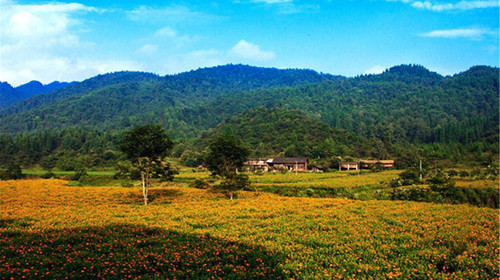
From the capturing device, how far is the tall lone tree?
1069 inches

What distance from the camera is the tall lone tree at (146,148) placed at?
27.1 m

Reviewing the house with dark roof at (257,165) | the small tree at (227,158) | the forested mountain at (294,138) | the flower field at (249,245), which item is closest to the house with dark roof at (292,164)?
the house with dark roof at (257,165)

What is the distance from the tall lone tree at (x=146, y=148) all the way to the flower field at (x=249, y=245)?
7.84 meters

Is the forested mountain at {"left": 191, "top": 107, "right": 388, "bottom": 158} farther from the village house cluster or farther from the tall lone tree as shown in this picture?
the tall lone tree

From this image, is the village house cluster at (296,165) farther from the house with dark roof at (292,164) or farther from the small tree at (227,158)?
the small tree at (227,158)

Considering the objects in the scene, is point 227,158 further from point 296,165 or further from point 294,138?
point 294,138

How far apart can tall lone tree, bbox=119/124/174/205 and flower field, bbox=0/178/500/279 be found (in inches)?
309

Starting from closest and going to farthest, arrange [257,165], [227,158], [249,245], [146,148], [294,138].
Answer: [249,245], [146,148], [227,158], [257,165], [294,138]

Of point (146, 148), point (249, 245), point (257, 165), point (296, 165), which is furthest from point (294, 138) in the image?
point (249, 245)

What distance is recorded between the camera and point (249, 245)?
12500 mm

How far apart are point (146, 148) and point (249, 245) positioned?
697 inches

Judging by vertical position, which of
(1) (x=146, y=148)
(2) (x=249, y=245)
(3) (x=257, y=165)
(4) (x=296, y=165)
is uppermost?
(1) (x=146, y=148)

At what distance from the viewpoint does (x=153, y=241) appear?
12398 mm

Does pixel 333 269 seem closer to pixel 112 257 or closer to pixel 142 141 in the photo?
pixel 112 257
